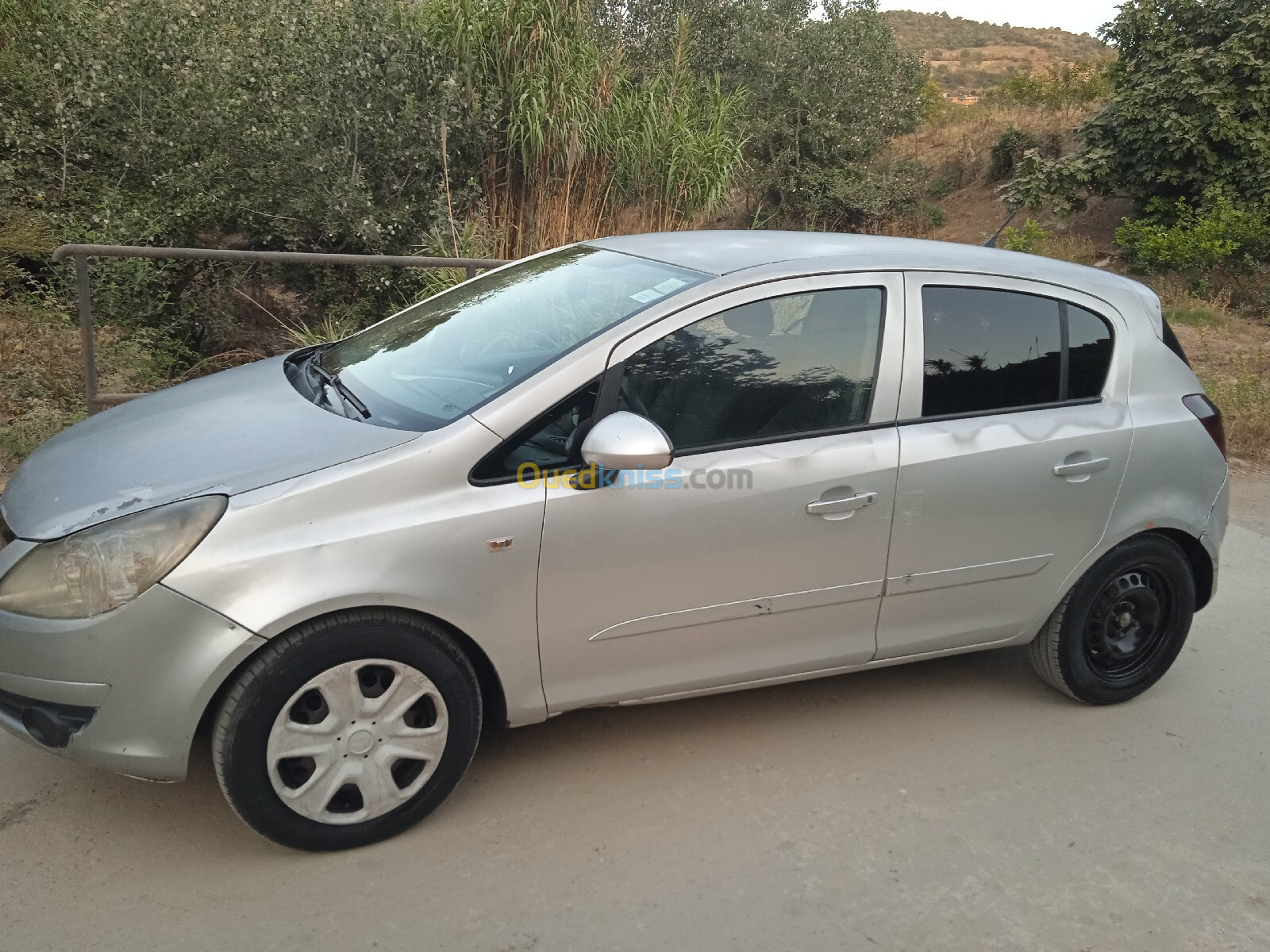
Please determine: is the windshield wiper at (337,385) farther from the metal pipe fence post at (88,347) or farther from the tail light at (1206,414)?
the tail light at (1206,414)

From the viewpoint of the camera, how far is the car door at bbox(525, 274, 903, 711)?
312 cm

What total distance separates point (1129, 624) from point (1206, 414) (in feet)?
2.66

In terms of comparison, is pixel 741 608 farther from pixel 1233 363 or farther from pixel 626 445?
→ pixel 1233 363

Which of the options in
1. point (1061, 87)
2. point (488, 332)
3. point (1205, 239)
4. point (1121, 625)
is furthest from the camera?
point (1061, 87)

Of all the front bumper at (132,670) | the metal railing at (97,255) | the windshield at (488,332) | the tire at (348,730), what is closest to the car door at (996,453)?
the windshield at (488,332)

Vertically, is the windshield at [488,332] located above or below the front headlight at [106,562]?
above

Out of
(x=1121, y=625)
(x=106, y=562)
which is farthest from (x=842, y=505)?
(x=106, y=562)

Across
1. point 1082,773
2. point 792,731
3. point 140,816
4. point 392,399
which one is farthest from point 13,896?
point 1082,773

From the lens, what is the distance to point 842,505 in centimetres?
337

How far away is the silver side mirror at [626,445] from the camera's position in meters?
2.95

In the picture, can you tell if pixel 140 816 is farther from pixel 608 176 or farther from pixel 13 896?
pixel 608 176

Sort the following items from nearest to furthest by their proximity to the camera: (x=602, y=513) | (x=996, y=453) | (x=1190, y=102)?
1. (x=602, y=513)
2. (x=996, y=453)
3. (x=1190, y=102)

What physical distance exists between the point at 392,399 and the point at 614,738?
133 centimetres

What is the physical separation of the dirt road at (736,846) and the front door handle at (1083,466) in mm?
925
